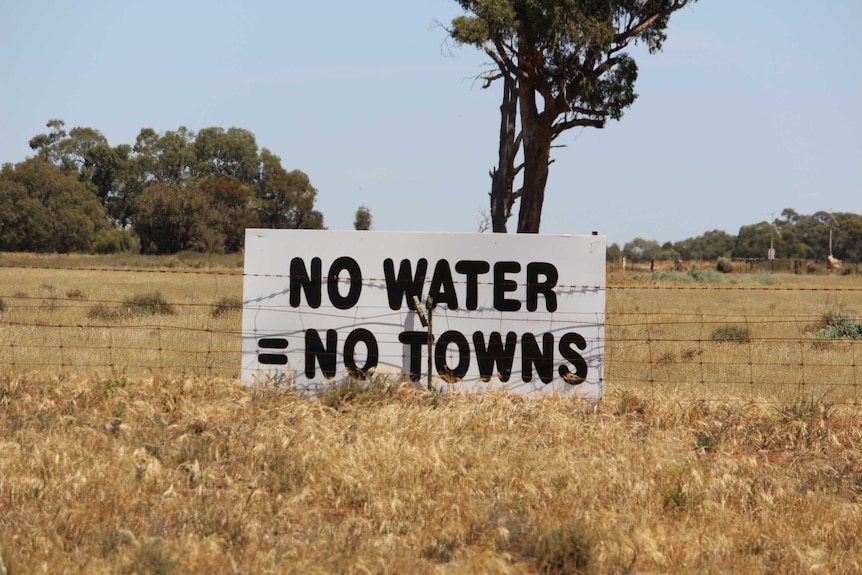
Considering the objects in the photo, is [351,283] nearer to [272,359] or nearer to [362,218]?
[272,359]

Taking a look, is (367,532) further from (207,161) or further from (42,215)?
(207,161)

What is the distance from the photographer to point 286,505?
6.98 meters

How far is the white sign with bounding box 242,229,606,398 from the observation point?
1078 centimetres

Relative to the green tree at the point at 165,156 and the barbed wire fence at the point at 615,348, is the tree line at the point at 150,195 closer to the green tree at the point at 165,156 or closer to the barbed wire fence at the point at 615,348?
the green tree at the point at 165,156

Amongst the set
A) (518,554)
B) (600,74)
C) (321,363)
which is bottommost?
(518,554)

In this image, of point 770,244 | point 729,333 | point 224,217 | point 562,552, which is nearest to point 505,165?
point 729,333

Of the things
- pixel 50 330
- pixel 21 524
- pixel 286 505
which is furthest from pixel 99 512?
pixel 50 330

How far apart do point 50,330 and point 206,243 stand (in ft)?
184

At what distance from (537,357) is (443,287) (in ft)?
3.94

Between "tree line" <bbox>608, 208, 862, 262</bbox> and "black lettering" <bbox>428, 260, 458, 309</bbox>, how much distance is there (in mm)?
84911

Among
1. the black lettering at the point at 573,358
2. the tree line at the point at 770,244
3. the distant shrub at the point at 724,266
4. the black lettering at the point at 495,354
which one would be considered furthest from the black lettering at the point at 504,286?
the tree line at the point at 770,244

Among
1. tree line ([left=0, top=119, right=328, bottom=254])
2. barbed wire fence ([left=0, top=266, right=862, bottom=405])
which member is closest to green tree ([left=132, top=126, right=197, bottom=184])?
tree line ([left=0, top=119, right=328, bottom=254])

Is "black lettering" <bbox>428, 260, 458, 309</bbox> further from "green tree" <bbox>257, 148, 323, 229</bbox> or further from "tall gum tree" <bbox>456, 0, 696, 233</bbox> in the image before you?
"green tree" <bbox>257, 148, 323, 229</bbox>

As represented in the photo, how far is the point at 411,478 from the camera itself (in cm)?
762
